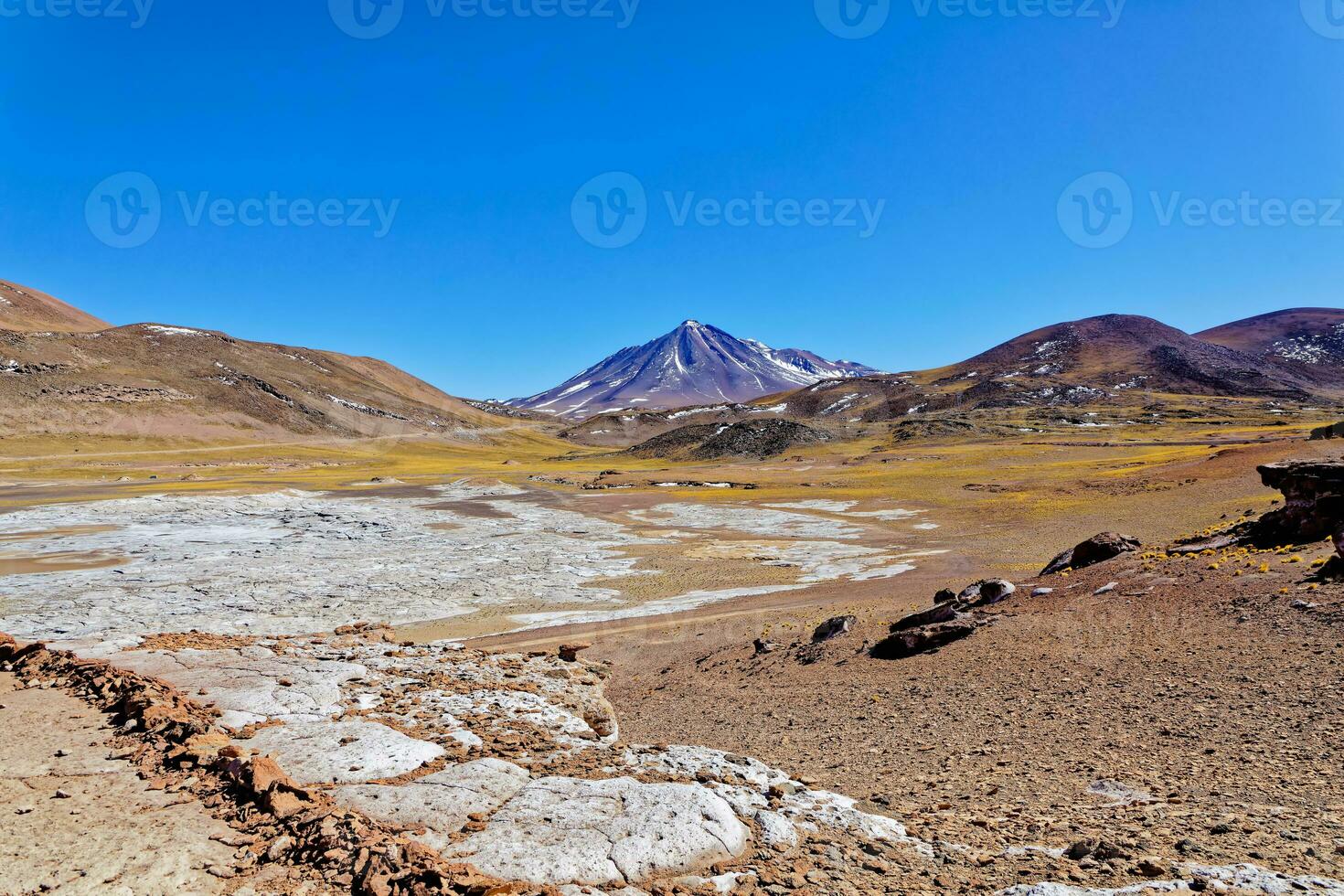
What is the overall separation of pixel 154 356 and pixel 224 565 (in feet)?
511

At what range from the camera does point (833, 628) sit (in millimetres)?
14750

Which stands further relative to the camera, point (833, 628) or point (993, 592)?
point (993, 592)

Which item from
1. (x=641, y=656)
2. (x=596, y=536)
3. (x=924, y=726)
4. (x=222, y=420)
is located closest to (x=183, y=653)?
(x=641, y=656)

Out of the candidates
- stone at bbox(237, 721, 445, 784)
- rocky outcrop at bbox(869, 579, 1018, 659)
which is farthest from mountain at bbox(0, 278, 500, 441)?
rocky outcrop at bbox(869, 579, 1018, 659)

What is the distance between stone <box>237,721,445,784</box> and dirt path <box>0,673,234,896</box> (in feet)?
4.15

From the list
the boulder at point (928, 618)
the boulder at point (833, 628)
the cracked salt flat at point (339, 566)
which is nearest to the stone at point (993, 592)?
the boulder at point (928, 618)

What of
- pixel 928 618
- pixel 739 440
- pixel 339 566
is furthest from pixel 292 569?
pixel 739 440

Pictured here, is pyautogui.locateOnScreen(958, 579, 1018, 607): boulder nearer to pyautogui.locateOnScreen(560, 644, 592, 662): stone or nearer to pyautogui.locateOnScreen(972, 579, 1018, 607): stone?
pyautogui.locateOnScreen(972, 579, 1018, 607): stone

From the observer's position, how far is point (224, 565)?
24.9 m

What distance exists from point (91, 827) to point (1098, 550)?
19860 mm

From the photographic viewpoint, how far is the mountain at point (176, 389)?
113 meters

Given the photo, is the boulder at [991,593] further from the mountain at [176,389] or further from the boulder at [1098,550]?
the mountain at [176,389]

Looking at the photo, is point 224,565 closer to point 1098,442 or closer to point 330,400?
point 1098,442

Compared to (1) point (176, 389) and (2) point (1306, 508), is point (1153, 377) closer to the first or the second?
(2) point (1306, 508)
